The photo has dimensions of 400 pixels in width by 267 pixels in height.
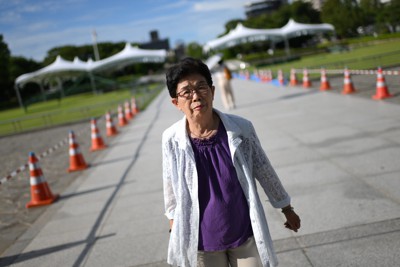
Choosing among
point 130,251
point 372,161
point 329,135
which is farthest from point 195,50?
point 130,251

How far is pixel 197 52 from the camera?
18175 cm

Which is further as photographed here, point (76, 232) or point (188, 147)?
point (76, 232)

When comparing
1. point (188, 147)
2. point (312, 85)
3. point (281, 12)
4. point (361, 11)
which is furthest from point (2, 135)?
point (281, 12)

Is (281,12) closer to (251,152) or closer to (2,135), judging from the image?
(2,135)

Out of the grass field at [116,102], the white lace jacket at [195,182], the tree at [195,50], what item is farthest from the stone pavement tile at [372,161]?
the tree at [195,50]

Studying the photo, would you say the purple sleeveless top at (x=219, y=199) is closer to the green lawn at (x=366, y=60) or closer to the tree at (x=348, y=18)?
the green lawn at (x=366, y=60)

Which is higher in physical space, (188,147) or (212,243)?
(188,147)

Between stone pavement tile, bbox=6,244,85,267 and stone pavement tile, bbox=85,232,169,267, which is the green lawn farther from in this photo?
stone pavement tile, bbox=6,244,85,267

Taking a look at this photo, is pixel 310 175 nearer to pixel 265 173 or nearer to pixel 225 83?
pixel 265 173

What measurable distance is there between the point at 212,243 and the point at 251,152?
0.58m

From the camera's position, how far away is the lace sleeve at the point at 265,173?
2.52m

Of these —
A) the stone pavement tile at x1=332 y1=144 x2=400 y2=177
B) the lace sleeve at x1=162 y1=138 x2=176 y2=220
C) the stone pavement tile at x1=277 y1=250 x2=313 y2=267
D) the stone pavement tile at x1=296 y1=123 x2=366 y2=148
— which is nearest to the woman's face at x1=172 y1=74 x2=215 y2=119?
the lace sleeve at x1=162 y1=138 x2=176 y2=220

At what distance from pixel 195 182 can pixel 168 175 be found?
0.90 feet

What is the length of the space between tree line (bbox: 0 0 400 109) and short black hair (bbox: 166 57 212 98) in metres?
29.4
